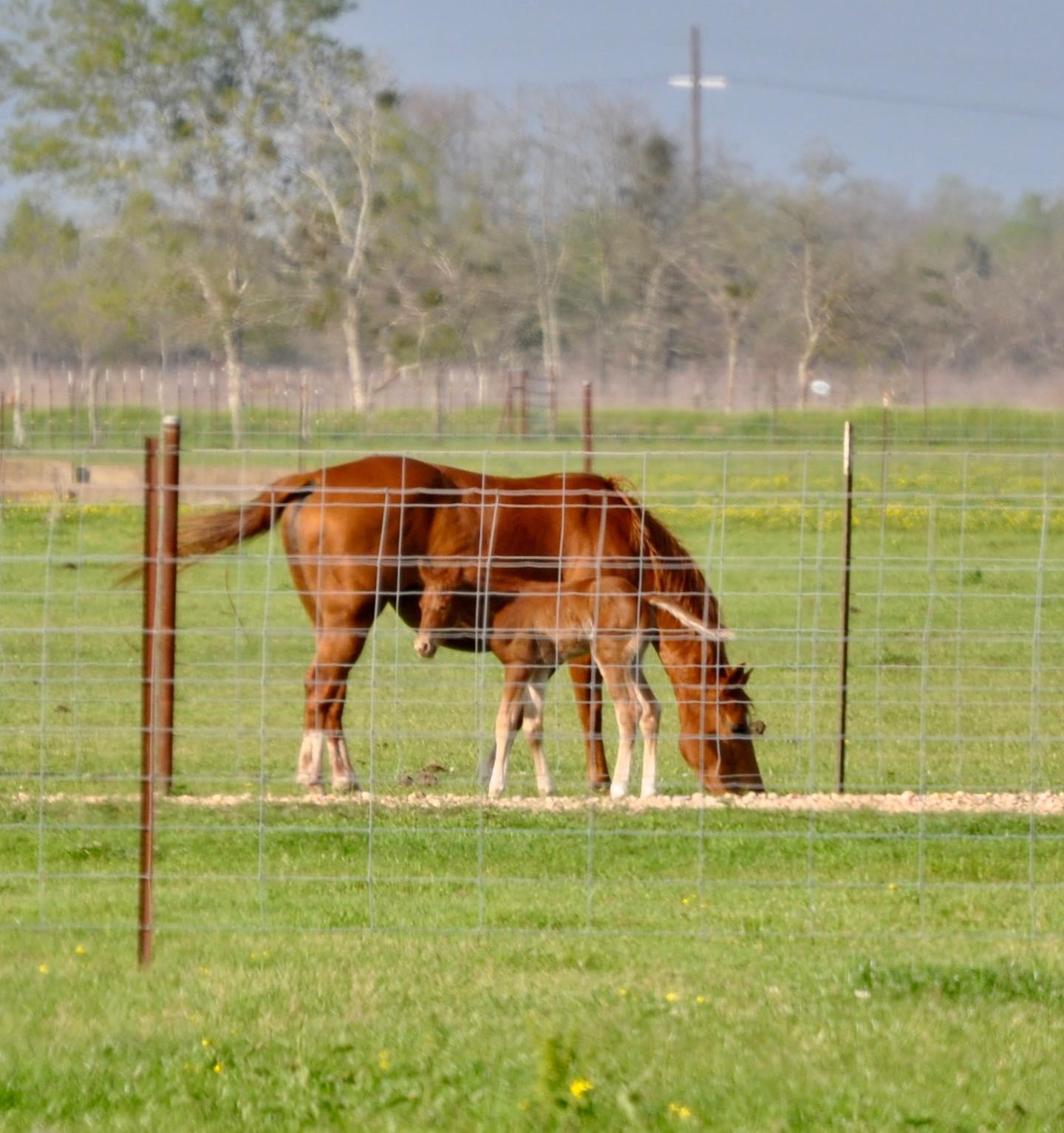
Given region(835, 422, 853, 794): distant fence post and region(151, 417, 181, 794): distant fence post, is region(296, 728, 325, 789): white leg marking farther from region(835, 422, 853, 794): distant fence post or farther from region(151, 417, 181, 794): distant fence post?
region(835, 422, 853, 794): distant fence post

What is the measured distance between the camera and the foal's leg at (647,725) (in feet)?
31.9

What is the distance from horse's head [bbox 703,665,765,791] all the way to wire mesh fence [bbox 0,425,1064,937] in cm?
17

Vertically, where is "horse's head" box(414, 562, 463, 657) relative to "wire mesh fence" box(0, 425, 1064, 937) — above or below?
above

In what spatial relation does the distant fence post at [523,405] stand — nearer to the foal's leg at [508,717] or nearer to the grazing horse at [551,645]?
the grazing horse at [551,645]

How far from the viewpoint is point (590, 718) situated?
962 centimetres

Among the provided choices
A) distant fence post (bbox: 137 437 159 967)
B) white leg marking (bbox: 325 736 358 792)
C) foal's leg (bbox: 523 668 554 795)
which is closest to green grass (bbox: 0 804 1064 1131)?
distant fence post (bbox: 137 437 159 967)

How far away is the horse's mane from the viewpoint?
10.0m

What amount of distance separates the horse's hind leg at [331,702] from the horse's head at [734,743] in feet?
6.21

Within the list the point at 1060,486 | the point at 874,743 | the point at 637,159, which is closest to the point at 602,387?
the point at 637,159

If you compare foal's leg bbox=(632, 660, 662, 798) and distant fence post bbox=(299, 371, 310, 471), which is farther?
distant fence post bbox=(299, 371, 310, 471)

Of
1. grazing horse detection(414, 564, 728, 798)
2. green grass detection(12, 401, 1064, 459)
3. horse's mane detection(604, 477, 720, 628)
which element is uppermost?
green grass detection(12, 401, 1064, 459)

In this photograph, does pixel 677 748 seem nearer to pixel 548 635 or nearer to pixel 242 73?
pixel 548 635

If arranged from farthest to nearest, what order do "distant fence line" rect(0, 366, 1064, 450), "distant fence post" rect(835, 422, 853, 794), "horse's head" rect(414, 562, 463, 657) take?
"distant fence line" rect(0, 366, 1064, 450) → "horse's head" rect(414, 562, 463, 657) → "distant fence post" rect(835, 422, 853, 794)

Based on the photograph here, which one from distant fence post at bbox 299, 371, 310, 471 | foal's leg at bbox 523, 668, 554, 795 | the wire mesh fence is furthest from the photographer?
distant fence post at bbox 299, 371, 310, 471
